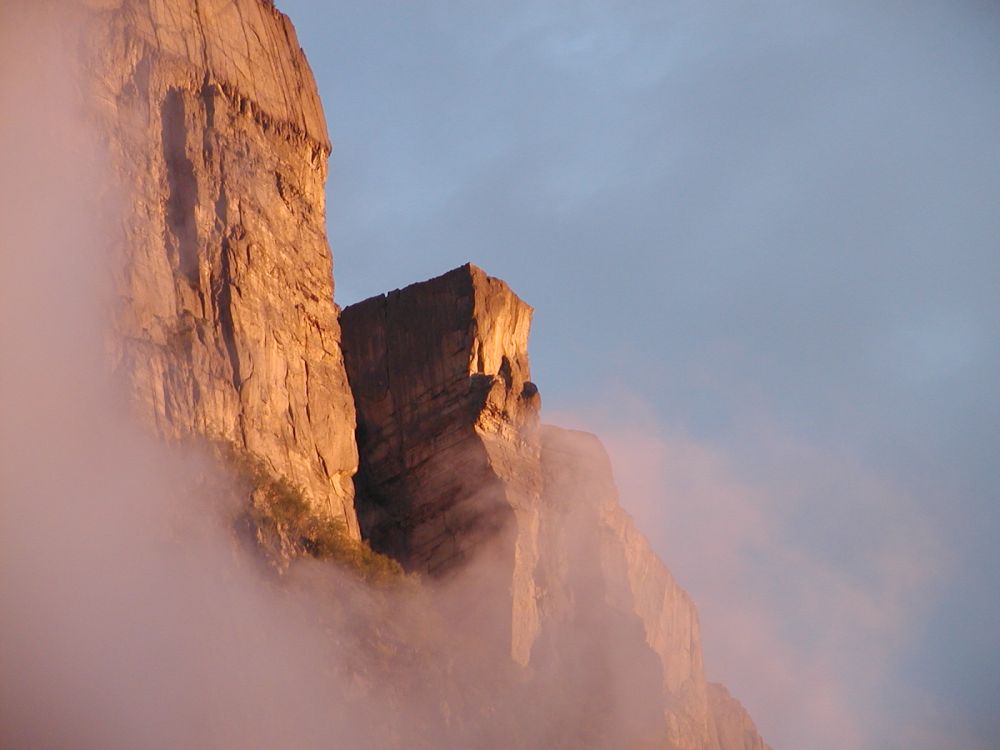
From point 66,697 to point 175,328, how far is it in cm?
937

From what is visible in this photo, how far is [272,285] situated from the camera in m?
45.8

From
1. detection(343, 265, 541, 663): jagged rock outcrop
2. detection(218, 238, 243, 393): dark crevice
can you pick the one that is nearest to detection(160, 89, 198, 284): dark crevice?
detection(218, 238, 243, 393): dark crevice

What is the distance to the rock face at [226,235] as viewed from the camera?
41250 mm

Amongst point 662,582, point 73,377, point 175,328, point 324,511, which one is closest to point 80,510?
point 73,377

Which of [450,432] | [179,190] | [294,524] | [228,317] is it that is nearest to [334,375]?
[228,317]

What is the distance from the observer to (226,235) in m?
44.1

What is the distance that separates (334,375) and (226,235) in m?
5.45

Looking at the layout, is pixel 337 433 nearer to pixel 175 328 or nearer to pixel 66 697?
pixel 175 328

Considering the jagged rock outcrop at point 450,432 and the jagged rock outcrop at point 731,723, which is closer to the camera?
the jagged rock outcrop at point 450,432

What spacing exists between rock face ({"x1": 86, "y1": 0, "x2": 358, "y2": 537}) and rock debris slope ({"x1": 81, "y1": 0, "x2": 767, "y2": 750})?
6cm

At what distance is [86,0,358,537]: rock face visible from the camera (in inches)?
1624

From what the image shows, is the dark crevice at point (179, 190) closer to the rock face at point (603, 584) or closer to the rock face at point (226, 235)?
the rock face at point (226, 235)

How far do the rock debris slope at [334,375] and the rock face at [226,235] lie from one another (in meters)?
0.06

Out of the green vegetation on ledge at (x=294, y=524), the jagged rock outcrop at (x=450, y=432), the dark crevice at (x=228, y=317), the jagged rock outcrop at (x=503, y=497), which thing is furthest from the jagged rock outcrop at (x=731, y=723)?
the dark crevice at (x=228, y=317)
